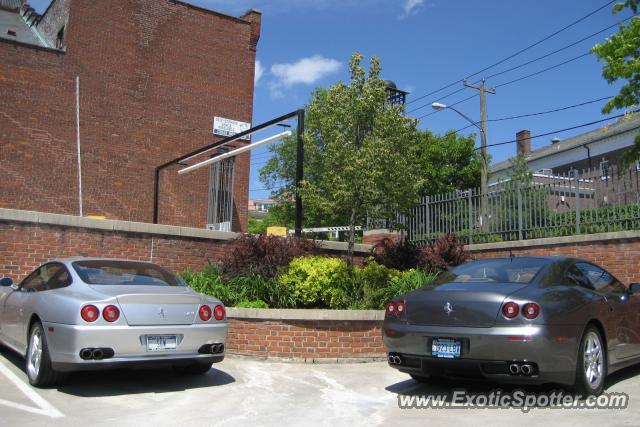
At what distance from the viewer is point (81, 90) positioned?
1953 cm

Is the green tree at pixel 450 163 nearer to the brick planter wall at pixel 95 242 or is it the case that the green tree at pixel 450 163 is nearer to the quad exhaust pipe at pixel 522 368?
the brick planter wall at pixel 95 242

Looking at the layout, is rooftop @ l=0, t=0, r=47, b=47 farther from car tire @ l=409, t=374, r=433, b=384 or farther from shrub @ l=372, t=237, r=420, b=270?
car tire @ l=409, t=374, r=433, b=384

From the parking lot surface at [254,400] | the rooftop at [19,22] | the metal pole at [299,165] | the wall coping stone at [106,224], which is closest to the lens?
the parking lot surface at [254,400]

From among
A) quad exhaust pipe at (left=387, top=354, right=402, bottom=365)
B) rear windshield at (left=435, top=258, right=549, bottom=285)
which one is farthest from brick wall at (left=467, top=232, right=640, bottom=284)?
quad exhaust pipe at (left=387, top=354, right=402, bottom=365)

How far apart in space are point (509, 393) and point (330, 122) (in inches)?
259

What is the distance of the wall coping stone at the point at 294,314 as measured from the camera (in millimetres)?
8570

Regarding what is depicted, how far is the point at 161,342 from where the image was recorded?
6.20 m

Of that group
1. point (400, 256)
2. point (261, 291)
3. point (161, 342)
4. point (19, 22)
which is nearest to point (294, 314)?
point (261, 291)

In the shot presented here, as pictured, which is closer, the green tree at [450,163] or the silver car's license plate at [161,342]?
the silver car's license plate at [161,342]

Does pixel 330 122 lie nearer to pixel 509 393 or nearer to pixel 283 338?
pixel 283 338

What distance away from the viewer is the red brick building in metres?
18.6

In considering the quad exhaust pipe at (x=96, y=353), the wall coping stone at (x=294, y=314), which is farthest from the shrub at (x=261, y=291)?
the quad exhaust pipe at (x=96, y=353)

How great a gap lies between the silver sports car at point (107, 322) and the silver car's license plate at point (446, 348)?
234cm

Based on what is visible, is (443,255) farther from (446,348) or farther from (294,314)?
(446,348)
